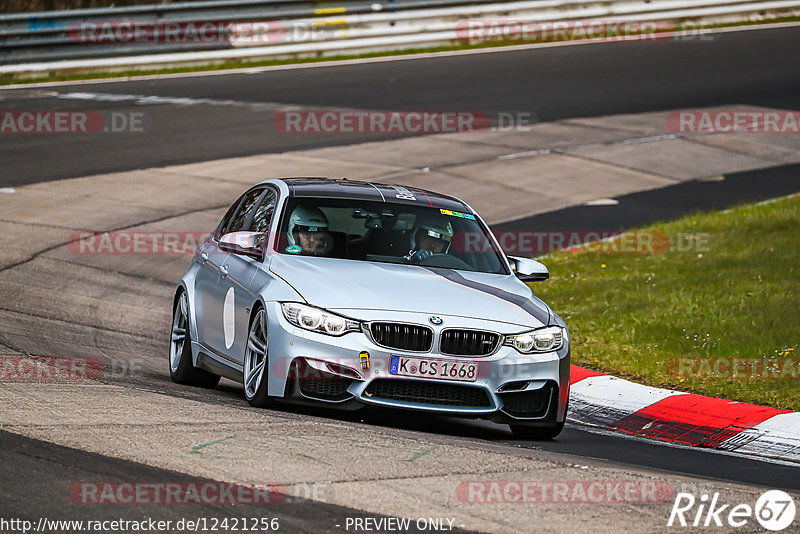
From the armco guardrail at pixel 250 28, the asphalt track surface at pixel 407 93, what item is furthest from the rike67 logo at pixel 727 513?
the armco guardrail at pixel 250 28

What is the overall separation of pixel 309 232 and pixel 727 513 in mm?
3878

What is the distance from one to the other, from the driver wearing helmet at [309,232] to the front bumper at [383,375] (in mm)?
992

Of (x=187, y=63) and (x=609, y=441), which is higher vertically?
(x=187, y=63)

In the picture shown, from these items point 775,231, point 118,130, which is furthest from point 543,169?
point 118,130

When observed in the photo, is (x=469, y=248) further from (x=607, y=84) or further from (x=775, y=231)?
(x=607, y=84)

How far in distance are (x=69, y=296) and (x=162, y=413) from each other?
18.0ft

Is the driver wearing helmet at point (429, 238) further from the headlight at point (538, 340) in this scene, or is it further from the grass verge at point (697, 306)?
the grass verge at point (697, 306)

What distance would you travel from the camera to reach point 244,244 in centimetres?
854

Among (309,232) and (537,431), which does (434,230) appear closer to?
(309,232)

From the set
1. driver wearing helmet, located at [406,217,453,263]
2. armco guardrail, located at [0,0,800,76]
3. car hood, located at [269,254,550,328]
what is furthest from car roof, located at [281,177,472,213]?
armco guardrail, located at [0,0,800,76]

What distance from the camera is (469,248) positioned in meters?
9.03

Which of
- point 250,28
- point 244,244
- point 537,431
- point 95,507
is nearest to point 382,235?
point 244,244

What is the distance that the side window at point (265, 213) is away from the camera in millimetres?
9031

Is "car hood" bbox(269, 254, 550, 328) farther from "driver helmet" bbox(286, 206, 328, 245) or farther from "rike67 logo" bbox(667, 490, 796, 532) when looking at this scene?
"rike67 logo" bbox(667, 490, 796, 532)
